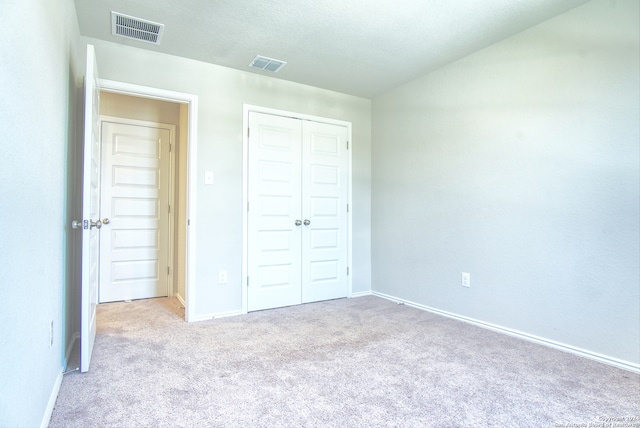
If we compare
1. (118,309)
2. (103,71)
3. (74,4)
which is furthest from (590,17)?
(118,309)

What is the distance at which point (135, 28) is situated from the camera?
8.54 ft

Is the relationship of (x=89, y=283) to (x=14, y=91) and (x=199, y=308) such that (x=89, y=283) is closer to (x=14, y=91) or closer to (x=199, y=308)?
(x=199, y=308)

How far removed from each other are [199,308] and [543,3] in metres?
3.51

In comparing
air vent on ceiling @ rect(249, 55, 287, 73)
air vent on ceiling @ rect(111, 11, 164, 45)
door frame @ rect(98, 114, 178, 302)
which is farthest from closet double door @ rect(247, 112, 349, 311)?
door frame @ rect(98, 114, 178, 302)

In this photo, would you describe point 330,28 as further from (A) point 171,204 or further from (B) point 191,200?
(A) point 171,204

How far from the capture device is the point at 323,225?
3896 millimetres

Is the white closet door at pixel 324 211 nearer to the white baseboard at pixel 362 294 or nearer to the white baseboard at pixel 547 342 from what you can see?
the white baseboard at pixel 362 294

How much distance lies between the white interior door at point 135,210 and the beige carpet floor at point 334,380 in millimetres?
969

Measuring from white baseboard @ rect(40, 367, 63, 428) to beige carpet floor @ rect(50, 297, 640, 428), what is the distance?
33 millimetres

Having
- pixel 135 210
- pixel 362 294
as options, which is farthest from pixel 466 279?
pixel 135 210

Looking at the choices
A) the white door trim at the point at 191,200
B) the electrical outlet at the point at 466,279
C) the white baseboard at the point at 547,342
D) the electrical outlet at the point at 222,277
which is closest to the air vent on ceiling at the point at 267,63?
the white door trim at the point at 191,200

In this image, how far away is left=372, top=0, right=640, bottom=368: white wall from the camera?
7.10 feet

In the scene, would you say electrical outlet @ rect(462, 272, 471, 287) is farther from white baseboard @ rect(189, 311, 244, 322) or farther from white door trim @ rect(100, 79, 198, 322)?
white door trim @ rect(100, 79, 198, 322)

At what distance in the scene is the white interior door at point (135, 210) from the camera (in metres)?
3.80
